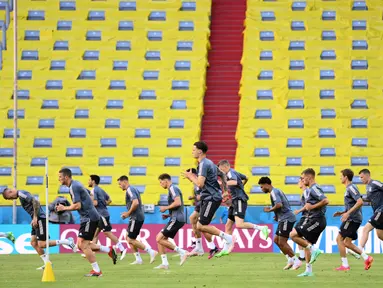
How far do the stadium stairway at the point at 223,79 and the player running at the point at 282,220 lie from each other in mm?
13388

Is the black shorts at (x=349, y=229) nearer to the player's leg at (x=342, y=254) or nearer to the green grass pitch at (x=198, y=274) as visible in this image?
the player's leg at (x=342, y=254)

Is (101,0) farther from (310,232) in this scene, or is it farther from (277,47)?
(310,232)

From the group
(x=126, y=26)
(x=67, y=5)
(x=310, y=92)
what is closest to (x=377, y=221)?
(x=310, y=92)

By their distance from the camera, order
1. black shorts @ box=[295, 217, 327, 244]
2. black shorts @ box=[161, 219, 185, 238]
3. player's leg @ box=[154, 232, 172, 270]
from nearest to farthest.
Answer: black shorts @ box=[295, 217, 327, 244]
player's leg @ box=[154, 232, 172, 270]
black shorts @ box=[161, 219, 185, 238]

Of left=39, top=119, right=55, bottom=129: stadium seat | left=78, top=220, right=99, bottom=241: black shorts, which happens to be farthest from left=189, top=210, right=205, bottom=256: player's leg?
left=39, top=119, right=55, bottom=129: stadium seat

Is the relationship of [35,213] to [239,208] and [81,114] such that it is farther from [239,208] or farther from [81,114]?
[81,114]

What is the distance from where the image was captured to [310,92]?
123 feet

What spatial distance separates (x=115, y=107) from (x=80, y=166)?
10.4 feet

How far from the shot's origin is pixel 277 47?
38.9 meters

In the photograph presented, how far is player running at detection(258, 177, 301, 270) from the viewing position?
2167 centimetres

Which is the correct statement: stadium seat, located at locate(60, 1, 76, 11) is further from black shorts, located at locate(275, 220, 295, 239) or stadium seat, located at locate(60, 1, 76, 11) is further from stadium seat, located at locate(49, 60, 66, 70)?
black shorts, located at locate(275, 220, 295, 239)

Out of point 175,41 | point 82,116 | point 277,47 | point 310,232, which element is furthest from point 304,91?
point 310,232

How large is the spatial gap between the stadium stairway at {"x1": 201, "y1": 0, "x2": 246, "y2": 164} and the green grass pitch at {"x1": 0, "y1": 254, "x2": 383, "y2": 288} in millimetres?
9533

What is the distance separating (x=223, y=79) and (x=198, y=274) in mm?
19278
